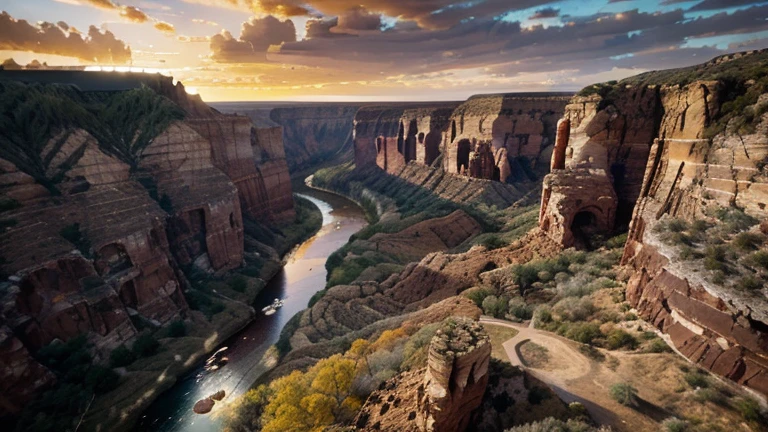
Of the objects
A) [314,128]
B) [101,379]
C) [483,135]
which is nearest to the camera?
[101,379]

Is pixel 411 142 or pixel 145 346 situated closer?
pixel 145 346

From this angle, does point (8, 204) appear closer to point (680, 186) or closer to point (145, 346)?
point (145, 346)

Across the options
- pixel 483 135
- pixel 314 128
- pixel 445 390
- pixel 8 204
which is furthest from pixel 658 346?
pixel 314 128

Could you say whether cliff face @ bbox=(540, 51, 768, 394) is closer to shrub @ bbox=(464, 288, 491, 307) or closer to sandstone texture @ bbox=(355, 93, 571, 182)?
shrub @ bbox=(464, 288, 491, 307)

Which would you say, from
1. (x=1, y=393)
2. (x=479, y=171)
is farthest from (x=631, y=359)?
(x=479, y=171)

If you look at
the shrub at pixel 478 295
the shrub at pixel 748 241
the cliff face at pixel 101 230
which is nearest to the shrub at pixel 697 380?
the shrub at pixel 748 241

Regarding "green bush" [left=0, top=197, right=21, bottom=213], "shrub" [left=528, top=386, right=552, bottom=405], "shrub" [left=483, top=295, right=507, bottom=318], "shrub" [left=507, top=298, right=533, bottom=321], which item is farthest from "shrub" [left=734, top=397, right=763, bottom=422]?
"green bush" [left=0, top=197, right=21, bottom=213]
